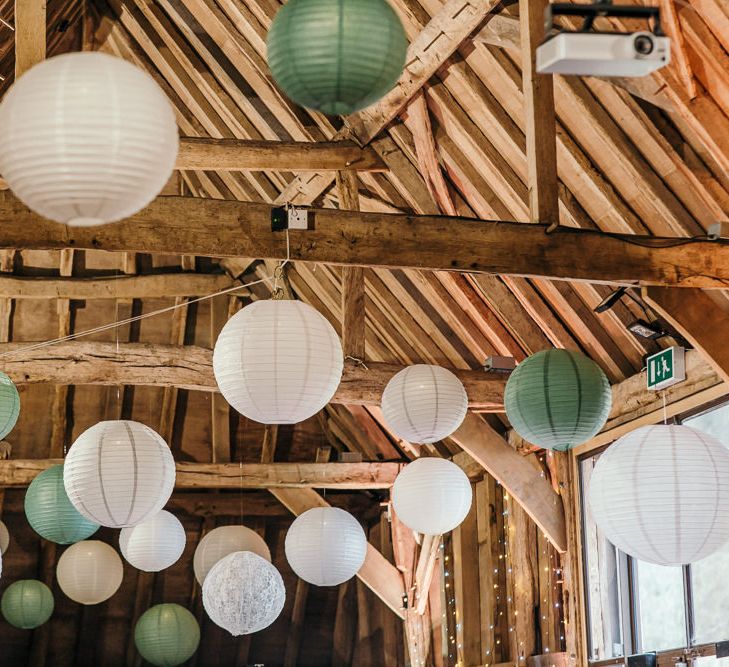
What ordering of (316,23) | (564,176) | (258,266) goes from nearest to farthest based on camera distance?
1. (316,23)
2. (564,176)
3. (258,266)

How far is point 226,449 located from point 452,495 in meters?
4.27

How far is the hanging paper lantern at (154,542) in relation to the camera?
8.13 m

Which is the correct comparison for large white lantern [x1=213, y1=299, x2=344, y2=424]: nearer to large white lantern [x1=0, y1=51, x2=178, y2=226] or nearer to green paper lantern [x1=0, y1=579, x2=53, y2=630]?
large white lantern [x1=0, y1=51, x2=178, y2=226]

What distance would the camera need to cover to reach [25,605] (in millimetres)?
Answer: 9539

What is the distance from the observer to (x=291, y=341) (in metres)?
4.70

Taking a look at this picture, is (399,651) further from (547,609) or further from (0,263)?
(0,263)

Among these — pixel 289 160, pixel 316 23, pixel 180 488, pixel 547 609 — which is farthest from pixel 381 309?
pixel 316 23

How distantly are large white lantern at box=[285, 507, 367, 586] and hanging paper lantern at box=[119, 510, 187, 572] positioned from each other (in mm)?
838

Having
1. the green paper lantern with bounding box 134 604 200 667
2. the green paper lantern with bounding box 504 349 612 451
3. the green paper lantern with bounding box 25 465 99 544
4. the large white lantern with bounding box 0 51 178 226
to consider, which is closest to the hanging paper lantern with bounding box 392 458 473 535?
the green paper lantern with bounding box 504 349 612 451

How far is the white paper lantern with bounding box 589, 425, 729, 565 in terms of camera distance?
448 cm

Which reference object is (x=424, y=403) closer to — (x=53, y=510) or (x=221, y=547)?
(x=53, y=510)

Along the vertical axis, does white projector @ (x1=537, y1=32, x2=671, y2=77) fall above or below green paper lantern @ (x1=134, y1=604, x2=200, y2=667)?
above

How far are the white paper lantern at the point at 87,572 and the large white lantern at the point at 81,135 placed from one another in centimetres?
597

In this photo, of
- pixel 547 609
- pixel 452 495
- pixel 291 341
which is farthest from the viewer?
pixel 547 609
